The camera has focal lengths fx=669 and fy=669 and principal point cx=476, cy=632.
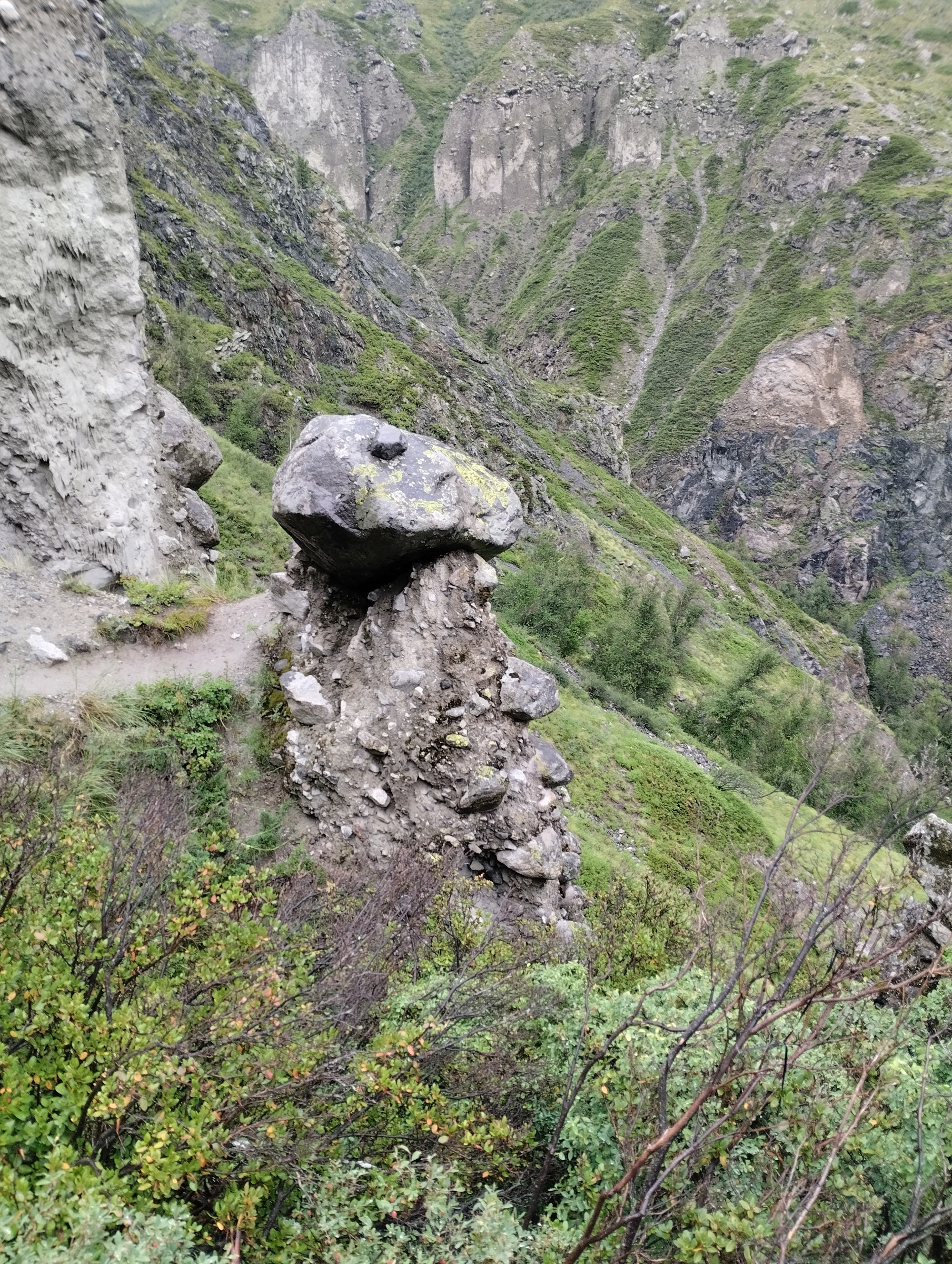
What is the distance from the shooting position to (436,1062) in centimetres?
411

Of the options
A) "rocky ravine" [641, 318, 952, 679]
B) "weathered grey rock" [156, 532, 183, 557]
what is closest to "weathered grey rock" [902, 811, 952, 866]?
"weathered grey rock" [156, 532, 183, 557]

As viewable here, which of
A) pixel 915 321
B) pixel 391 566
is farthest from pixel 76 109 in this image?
pixel 915 321

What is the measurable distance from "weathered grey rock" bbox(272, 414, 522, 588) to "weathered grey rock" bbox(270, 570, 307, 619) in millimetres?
761

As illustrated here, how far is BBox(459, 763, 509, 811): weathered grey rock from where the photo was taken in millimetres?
8586

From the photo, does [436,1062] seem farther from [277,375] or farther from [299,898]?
[277,375]

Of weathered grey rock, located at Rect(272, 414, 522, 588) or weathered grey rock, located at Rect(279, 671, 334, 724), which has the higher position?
weathered grey rock, located at Rect(272, 414, 522, 588)

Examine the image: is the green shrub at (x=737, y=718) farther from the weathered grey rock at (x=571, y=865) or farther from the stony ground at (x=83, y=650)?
the stony ground at (x=83, y=650)

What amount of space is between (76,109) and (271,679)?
28.5 ft

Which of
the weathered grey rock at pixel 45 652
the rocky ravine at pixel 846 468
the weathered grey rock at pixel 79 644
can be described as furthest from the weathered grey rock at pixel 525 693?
the rocky ravine at pixel 846 468

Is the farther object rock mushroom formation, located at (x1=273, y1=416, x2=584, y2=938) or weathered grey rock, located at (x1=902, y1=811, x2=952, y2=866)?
rock mushroom formation, located at (x1=273, y1=416, x2=584, y2=938)

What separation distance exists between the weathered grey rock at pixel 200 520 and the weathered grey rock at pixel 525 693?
7342 millimetres

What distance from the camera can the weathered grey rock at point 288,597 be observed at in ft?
32.7

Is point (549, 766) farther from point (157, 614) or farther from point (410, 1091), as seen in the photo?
point (410, 1091)

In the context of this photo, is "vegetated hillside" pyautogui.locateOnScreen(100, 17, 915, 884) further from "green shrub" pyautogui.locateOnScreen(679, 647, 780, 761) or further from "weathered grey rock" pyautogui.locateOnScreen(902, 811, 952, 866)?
"weathered grey rock" pyautogui.locateOnScreen(902, 811, 952, 866)
